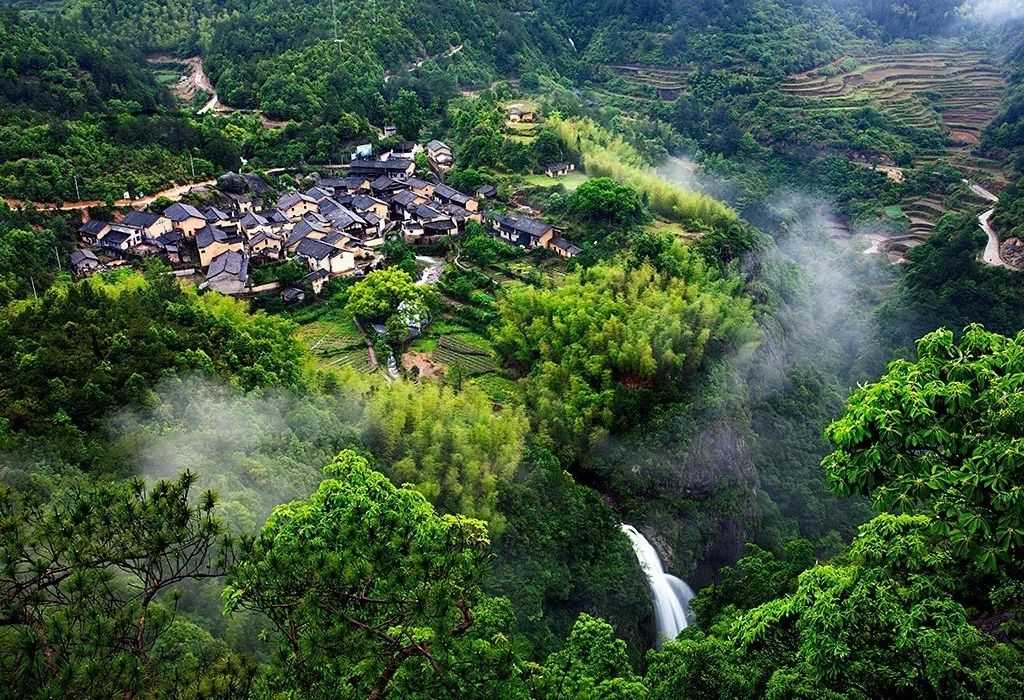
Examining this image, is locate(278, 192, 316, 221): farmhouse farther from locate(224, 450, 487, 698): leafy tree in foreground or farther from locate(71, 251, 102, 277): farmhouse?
locate(224, 450, 487, 698): leafy tree in foreground

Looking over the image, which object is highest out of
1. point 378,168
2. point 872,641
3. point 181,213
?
point 872,641

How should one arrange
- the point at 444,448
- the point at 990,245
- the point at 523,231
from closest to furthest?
1. the point at 444,448
2. the point at 523,231
3. the point at 990,245

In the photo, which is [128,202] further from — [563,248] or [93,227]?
[563,248]

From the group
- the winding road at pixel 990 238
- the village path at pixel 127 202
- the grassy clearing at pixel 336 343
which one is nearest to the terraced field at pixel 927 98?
Answer: the winding road at pixel 990 238

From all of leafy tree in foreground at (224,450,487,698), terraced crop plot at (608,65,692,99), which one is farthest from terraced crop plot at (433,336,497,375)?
terraced crop plot at (608,65,692,99)

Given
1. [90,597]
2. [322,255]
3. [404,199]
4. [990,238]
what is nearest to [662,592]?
[90,597]

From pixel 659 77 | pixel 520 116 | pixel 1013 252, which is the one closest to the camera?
pixel 1013 252
